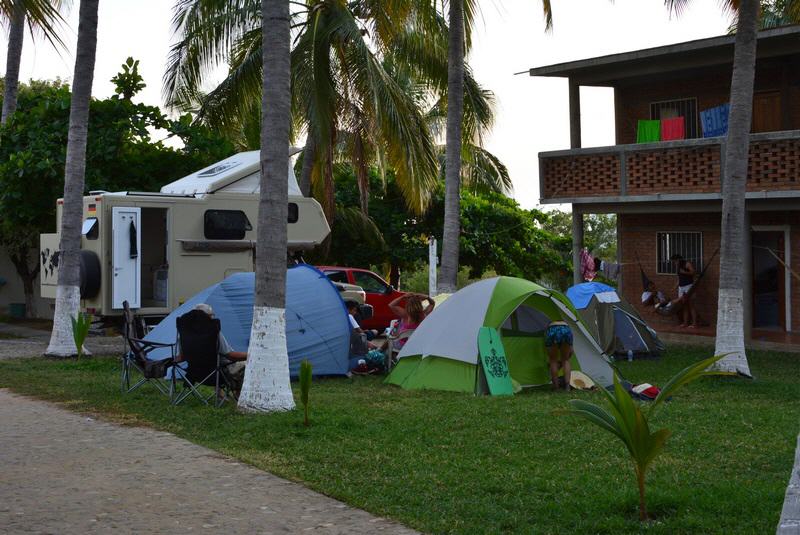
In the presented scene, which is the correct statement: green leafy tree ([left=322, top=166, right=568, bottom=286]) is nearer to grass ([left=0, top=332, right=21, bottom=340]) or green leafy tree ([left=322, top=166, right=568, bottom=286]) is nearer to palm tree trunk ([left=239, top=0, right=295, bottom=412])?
grass ([left=0, top=332, right=21, bottom=340])

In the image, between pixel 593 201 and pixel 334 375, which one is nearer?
pixel 334 375

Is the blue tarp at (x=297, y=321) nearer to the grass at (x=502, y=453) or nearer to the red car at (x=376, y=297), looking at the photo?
the grass at (x=502, y=453)

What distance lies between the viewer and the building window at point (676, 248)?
831 inches

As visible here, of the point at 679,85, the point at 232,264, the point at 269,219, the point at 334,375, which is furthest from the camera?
the point at 679,85

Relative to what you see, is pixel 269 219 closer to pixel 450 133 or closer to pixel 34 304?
pixel 450 133

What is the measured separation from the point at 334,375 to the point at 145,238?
551cm

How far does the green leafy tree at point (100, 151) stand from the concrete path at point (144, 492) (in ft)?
38.8

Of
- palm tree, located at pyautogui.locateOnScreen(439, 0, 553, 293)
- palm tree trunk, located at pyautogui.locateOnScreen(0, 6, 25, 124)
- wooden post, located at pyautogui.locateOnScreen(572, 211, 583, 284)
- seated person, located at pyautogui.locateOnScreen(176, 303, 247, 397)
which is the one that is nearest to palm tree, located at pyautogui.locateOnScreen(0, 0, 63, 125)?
palm tree trunk, located at pyautogui.locateOnScreen(0, 6, 25, 124)

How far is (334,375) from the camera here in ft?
46.8

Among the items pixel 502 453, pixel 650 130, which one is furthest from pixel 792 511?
pixel 650 130

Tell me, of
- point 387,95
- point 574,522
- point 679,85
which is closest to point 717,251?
point 679,85

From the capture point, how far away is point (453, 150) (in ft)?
60.8

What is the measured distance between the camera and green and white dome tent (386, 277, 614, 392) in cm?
1266

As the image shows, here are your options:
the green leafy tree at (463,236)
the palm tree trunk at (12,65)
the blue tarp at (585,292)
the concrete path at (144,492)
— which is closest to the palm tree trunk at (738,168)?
the blue tarp at (585,292)
